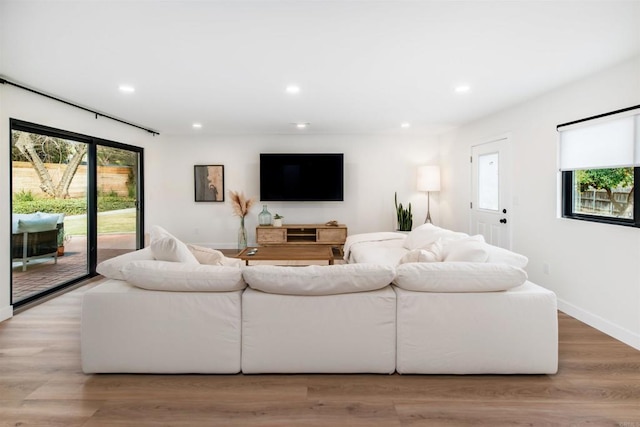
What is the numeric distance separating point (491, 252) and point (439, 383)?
123 cm

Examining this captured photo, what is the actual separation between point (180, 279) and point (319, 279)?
87 cm

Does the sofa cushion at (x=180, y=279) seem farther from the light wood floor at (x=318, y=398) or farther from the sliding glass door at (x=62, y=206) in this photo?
the sliding glass door at (x=62, y=206)

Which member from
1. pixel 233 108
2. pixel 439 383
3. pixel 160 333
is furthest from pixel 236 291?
pixel 233 108

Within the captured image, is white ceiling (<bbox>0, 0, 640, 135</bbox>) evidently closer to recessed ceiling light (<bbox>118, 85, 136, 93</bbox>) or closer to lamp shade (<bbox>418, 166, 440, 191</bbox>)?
recessed ceiling light (<bbox>118, 85, 136, 93</bbox>)

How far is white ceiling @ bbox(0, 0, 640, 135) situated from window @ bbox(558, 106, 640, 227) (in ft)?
1.62

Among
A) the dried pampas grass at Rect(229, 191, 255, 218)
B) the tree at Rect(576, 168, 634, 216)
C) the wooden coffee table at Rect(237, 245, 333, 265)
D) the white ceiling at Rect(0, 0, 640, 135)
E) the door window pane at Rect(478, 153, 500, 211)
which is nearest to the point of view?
the white ceiling at Rect(0, 0, 640, 135)

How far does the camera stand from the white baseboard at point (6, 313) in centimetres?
328

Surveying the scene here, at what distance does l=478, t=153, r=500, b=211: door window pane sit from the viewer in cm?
481

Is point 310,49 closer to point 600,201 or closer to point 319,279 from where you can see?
point 319,279

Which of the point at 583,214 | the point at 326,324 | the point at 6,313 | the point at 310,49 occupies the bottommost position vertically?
the point at 6,313

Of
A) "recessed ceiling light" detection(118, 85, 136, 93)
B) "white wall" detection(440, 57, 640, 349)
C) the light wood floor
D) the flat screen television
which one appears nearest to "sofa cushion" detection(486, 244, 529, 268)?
the light wood floor

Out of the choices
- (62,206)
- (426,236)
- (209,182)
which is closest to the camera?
(426,236)

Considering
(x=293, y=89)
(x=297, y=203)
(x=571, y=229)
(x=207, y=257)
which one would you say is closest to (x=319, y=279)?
(x=207, y=257)

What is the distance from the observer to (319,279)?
2.22m
